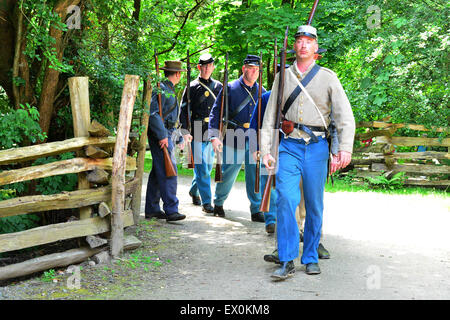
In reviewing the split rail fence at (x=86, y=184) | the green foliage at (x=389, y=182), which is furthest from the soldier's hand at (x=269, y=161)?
the green foliage at (x=389, y=182)

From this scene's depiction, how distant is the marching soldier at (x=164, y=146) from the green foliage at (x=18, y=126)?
85.5 inches

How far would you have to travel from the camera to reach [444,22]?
11664 millimetres

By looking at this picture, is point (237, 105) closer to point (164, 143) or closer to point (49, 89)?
point (164, 143)

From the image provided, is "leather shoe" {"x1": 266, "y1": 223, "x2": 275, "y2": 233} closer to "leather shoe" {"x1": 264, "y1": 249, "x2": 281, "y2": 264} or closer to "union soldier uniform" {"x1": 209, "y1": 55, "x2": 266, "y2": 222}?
"union soldier uniform" {"x1": 209, "y1": 55, "x2": 266, "y2": 222}

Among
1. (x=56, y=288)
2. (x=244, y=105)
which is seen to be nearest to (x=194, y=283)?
(x=56, y=288)

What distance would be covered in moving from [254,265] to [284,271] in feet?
2.24

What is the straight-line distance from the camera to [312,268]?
549 centimetres

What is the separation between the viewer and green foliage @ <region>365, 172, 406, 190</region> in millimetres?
13453

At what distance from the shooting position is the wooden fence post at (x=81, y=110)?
609cm

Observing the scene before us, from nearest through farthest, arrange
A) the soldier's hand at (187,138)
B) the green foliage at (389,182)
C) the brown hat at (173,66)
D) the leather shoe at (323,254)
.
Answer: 1. the leather shoe at (323,254)
2. the brown hat at (173,66)
3. the soldier's hand at (187,138)
4. the green foliage at (389,182)

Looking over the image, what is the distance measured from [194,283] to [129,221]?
5.78 feet

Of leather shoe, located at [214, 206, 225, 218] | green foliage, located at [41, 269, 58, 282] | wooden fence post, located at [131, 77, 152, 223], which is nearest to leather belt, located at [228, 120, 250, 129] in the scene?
wooden fence post, located at [131, 77, 152, 223]

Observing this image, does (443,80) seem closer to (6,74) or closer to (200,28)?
(200,28)

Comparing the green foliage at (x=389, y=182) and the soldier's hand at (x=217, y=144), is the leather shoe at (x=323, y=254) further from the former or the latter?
the green foliage at (x=389, y=182)
